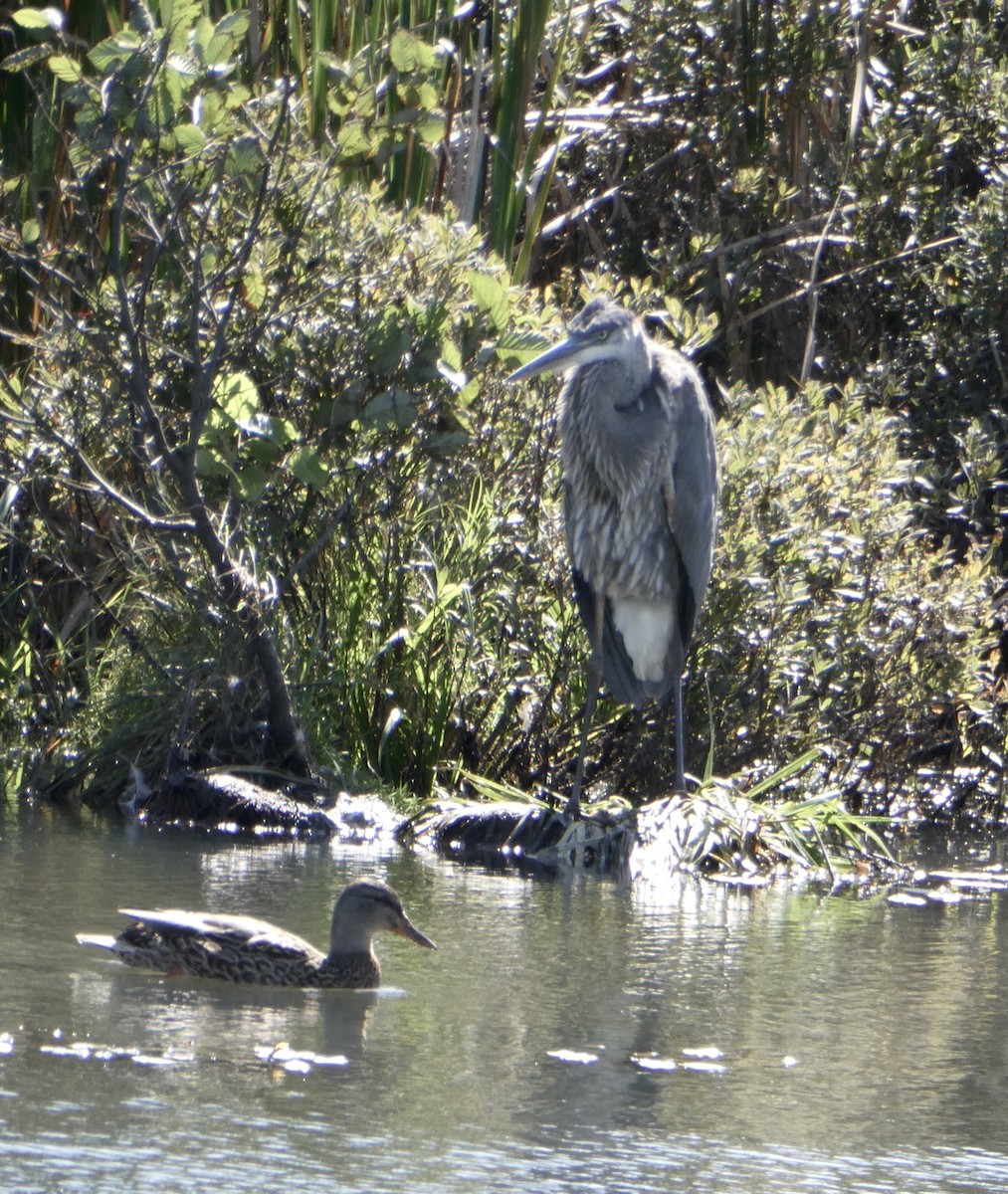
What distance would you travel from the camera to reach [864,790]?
8984mm

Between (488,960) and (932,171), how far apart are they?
6731 mm

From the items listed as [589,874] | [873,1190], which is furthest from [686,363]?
[873,1190]

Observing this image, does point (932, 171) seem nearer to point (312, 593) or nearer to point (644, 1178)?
point (312, 593)

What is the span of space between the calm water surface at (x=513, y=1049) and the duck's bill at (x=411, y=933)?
8cm

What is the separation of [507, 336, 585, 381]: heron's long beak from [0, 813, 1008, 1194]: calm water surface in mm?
1939

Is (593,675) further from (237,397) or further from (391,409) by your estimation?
(237,397)

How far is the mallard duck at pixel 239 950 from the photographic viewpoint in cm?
486

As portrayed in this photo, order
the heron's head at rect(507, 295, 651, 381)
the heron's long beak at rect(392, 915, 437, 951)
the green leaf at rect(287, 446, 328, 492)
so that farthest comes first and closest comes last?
the heron's head at rect(507, 295, 651, 381), the green leaf at rect(287, 446, 328, 492), the heron's long beak at rect(392, 915, 437, 951)

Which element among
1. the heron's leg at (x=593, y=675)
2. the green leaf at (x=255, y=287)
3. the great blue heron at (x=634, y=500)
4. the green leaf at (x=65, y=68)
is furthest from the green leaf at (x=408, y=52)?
the heron's leg at (x=593, y=675)

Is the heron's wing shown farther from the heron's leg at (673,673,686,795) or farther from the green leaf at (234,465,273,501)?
the green leaf at (234,465,273,501)

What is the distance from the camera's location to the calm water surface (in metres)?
3.48

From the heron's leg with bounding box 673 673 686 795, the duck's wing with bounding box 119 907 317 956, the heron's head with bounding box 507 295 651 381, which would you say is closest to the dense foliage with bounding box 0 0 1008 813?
the heron's head with bounding box 507 295 651 381

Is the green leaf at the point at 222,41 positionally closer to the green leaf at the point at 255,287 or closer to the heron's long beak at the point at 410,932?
the green leaf at the point at 255,287

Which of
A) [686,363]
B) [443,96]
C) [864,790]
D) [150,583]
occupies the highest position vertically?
[443,96]
